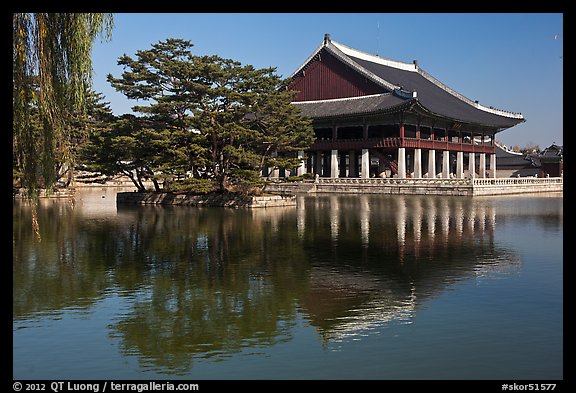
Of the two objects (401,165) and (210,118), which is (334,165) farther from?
(210,118)

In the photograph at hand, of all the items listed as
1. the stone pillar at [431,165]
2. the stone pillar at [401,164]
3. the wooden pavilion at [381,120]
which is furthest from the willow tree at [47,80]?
the stone pillar at [431,165]

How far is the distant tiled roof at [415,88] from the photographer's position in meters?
64.3

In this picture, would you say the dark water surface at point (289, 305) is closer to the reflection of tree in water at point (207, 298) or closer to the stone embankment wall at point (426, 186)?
the reflection of tree in water at point (207, 298)

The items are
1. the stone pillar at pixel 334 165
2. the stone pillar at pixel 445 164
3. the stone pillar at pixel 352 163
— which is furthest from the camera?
the stone pillar at pixel 352 163

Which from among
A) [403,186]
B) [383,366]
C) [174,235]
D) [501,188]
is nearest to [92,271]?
[174,235]

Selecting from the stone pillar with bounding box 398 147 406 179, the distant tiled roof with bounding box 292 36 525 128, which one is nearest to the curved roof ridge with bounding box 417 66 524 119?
the distant tiled roof with bounding box 292 36 525 128

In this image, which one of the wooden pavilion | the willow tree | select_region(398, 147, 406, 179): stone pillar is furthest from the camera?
the wooden pavilion

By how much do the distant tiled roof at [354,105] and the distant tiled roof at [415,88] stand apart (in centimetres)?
15

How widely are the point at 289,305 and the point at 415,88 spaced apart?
64415 mm

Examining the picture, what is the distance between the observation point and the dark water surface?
878 cm

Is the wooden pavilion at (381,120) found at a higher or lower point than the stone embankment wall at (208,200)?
higher

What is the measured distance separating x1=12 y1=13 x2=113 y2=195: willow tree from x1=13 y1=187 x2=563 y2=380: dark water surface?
3165 millimetres

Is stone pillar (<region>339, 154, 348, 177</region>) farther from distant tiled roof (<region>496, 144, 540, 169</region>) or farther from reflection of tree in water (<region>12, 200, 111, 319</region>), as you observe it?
reflection of tree in water (<region>12, 200, 111, 319</region>)
